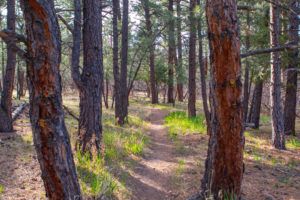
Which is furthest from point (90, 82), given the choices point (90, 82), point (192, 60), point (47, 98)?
point (192, 60)

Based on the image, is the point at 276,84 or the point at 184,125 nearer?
the point at 276,84

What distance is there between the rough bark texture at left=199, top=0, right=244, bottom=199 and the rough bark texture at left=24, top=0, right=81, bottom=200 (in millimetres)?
2133

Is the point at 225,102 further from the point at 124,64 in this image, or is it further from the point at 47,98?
the point at 124,64

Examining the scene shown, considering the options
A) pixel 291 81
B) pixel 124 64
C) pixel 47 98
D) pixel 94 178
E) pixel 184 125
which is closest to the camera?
pixel 47 98

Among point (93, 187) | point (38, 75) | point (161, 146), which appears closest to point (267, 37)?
point (161, 146)

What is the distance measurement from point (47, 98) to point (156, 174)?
4.16m

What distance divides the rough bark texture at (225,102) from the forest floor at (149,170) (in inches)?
45.7

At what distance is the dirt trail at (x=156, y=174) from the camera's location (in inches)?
241

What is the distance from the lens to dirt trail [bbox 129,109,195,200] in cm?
612

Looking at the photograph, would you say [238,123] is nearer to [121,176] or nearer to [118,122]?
[121,176]

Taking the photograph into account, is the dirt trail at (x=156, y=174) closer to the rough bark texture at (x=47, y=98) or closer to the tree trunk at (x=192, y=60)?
the rough bark texture at (x=47, y=98)

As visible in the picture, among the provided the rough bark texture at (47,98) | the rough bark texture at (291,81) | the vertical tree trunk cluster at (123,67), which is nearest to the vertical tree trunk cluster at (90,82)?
the rough bark texture at (47,98)

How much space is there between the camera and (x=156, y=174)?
23.4 ft

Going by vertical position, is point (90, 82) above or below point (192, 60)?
below
